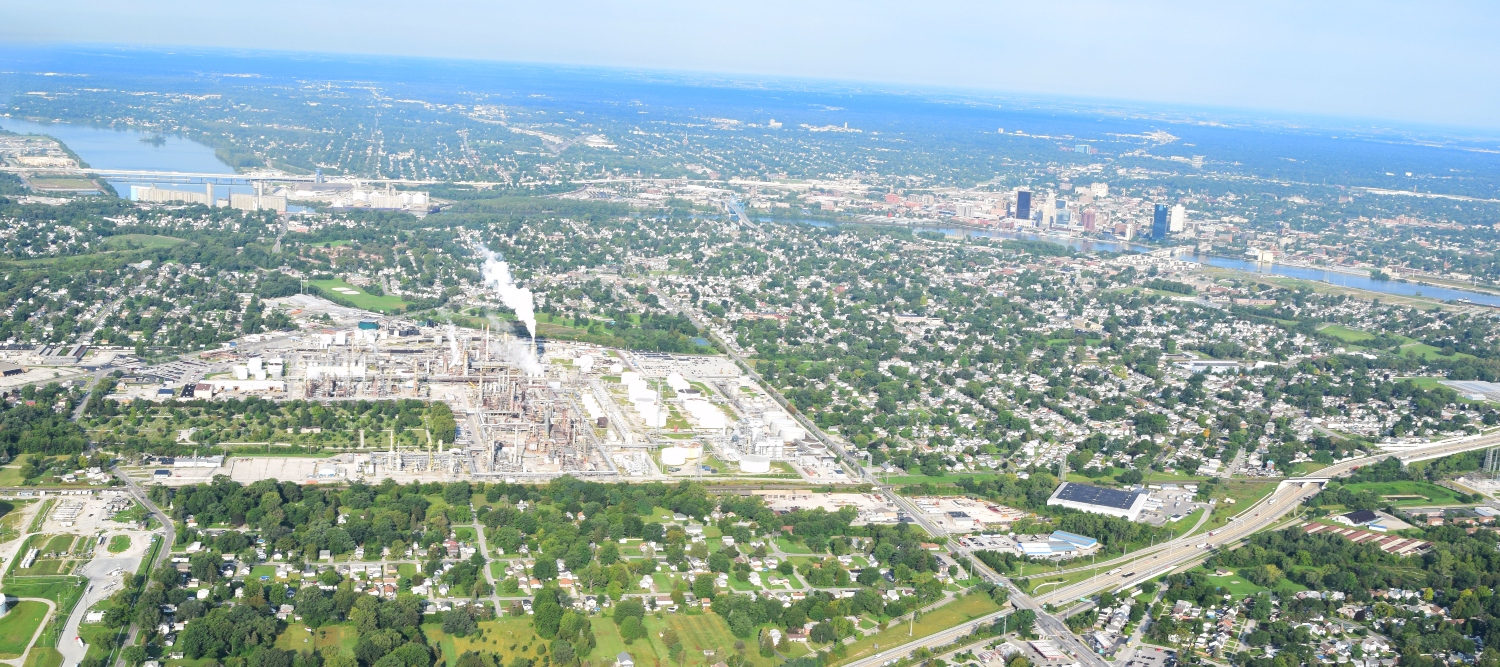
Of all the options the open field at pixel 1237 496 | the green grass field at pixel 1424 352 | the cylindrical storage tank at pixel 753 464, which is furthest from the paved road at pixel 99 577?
the green grass field at pixel 1424 352

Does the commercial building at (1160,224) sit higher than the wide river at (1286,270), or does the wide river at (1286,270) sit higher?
the commercial building at (1160,224)

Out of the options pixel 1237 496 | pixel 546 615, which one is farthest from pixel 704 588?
pixel 1237 496

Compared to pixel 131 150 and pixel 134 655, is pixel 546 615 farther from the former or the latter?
pixel 131 150

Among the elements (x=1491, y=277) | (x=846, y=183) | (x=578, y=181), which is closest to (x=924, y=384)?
(x=1491, y=277)

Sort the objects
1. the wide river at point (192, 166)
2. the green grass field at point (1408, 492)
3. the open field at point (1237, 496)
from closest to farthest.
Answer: the open field at point (1237, 496)
the green grass field at point (1408, 492)
the wide river at point (192, 166)

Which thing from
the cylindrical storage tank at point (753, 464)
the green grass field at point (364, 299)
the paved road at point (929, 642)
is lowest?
the paved road at point (929, 642)

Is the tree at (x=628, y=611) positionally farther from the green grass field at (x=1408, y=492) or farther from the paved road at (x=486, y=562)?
the green grass field at (x=1408, y=492)

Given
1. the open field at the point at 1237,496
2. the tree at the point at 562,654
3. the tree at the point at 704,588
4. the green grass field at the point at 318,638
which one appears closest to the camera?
the tree at the point at 562,654
